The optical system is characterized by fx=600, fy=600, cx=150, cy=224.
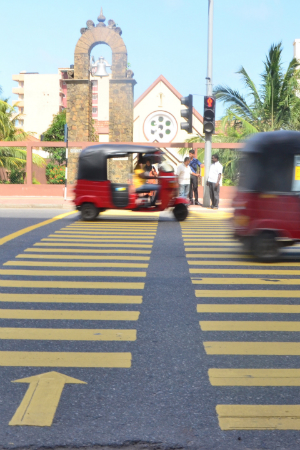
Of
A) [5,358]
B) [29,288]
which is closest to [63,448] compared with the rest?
[5,358]

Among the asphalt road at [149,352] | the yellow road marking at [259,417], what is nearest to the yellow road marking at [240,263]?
the asphalt road at [149,352]

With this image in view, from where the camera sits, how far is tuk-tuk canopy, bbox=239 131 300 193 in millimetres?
8711

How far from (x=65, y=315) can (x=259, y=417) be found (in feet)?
8.52

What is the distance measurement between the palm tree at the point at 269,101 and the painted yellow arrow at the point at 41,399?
27.5m

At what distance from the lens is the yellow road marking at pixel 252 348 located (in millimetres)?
4449

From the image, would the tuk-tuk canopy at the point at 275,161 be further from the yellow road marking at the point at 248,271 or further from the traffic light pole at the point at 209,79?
the traffic light pole at the point at 209,79

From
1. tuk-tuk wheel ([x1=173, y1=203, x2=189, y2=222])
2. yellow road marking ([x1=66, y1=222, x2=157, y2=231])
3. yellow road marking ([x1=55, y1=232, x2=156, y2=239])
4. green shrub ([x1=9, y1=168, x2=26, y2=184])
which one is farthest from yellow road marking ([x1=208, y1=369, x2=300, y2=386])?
green shrub ([x1=9, y1=168, x2=26, y2=184])

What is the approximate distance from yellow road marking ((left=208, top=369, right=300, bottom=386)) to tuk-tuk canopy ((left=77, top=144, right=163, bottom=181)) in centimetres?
1110

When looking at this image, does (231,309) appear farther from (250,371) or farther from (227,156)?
(227,156)

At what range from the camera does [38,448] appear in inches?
115

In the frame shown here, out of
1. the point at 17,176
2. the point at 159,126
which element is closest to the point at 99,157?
the point at 17,176

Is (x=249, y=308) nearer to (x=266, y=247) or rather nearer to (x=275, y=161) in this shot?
(x=266, y=247)

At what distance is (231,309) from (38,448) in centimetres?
314

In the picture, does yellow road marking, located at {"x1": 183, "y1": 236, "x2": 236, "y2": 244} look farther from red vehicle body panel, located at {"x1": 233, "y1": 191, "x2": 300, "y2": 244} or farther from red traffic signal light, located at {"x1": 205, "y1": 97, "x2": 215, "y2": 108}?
red traffic signal light, located at {"x1": 205, "y1": 97, "x2": 215, "y2": 108}
